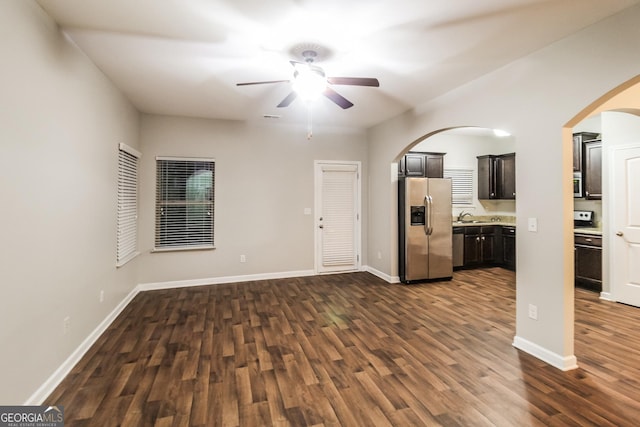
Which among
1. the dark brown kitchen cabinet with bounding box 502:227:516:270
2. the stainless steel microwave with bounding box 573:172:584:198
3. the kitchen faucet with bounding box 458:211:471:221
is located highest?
the stainless steel microwave with bounding box 573:172:584:198

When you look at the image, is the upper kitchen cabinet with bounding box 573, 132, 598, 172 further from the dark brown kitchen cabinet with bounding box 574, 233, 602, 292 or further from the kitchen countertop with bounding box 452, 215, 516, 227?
the kitchen countertop with bounding box 452, 215, 516, 227

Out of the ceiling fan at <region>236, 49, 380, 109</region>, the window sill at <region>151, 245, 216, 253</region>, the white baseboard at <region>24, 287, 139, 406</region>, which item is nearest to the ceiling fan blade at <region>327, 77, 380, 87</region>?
the ceiling fan at <region>236, 49, 380, 109</region>

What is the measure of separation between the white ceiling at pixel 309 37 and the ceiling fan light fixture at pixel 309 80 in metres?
0.27

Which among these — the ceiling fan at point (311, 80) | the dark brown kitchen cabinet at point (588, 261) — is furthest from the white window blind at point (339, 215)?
the dark brown kitchen cabinet at point (588, 261)

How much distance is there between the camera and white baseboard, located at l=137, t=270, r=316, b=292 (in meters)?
4.85

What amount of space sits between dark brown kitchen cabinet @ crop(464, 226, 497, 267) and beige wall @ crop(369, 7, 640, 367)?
3376 millimetres

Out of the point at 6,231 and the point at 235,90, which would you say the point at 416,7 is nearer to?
the point at 235,90

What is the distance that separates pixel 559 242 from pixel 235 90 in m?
3.80

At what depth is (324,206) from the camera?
5.78 m

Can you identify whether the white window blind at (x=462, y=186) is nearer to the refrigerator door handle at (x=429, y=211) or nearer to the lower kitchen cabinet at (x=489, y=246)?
the lower kitchen cabinet at (x=489, y=246)

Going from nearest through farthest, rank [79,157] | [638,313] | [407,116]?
[79,157] < [638,313] < [407,116]

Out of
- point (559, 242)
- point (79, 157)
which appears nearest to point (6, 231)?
point (79, 157)

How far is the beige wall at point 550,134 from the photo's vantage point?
2.24 meters

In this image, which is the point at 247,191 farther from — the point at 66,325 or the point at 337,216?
the point at 66,325
